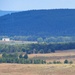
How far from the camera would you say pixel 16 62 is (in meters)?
85.8

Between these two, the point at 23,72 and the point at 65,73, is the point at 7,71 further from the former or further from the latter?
the point at 65,73

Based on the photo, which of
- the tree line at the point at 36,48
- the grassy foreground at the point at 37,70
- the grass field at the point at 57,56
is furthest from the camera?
the tree line at the point at 36,48

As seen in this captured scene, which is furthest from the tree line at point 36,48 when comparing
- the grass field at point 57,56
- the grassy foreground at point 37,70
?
the grassy foreground at point 37,70

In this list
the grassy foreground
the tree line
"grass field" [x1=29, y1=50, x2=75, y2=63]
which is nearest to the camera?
the grassy foreground

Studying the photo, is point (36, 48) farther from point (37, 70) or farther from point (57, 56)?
point (37, 70)

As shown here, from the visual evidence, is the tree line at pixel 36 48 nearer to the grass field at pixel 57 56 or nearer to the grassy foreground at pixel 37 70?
the grass field at pixel 57 56

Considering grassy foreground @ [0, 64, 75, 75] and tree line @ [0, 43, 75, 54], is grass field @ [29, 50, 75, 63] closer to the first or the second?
tree line @ [0, 43, 75, 54]

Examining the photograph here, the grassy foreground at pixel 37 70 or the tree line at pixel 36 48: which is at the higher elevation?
the tree line at pixel 36 48

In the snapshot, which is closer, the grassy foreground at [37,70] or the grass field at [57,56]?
the grassy foreground at [37,70]

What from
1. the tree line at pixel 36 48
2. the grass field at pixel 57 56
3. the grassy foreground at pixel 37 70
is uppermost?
the tree line at pixel 36 48

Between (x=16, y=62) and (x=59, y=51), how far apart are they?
35.5m

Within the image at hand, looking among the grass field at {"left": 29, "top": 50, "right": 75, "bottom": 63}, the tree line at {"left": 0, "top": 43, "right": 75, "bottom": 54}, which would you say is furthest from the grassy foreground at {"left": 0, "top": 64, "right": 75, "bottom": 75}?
the tree line at {"left": 0, "top": 43, "right": 75, "bottom": 54}

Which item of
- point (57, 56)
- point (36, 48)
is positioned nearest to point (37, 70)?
point (57, 56)

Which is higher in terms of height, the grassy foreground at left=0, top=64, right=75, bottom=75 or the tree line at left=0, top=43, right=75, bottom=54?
the tree line at left=0, top=43, right=75, bottom=54
